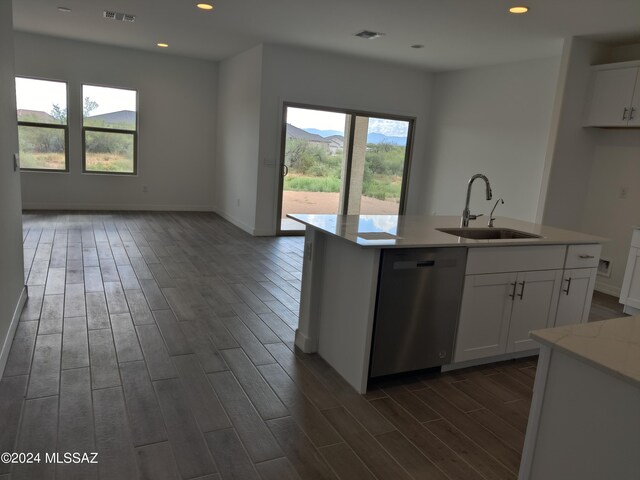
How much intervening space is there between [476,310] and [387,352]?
0.67 metres

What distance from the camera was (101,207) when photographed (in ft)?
26.7

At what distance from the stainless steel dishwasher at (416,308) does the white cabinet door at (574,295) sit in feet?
3.05

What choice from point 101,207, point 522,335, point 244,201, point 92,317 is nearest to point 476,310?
point 522,335

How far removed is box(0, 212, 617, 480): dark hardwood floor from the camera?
2012 millimetres

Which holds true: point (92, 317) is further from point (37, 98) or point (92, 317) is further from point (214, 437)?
point (37, 98)

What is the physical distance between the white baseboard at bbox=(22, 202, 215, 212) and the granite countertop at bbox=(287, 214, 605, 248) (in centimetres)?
599

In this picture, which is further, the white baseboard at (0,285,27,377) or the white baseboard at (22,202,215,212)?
the white baseboard at (22,202,215,212)

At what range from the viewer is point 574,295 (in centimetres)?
330

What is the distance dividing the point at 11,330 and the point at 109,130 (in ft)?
19.2

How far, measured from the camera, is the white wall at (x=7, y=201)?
2.75 meters

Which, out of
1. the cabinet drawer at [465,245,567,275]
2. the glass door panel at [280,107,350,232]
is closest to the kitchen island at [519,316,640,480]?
the cabinet drawer at [465,245,567,275]

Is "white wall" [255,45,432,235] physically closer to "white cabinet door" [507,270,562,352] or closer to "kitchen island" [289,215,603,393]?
"kitchen island" [289,215,603,393]

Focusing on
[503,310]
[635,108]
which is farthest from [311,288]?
[635,108]

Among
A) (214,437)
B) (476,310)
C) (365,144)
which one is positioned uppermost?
(365,144)
